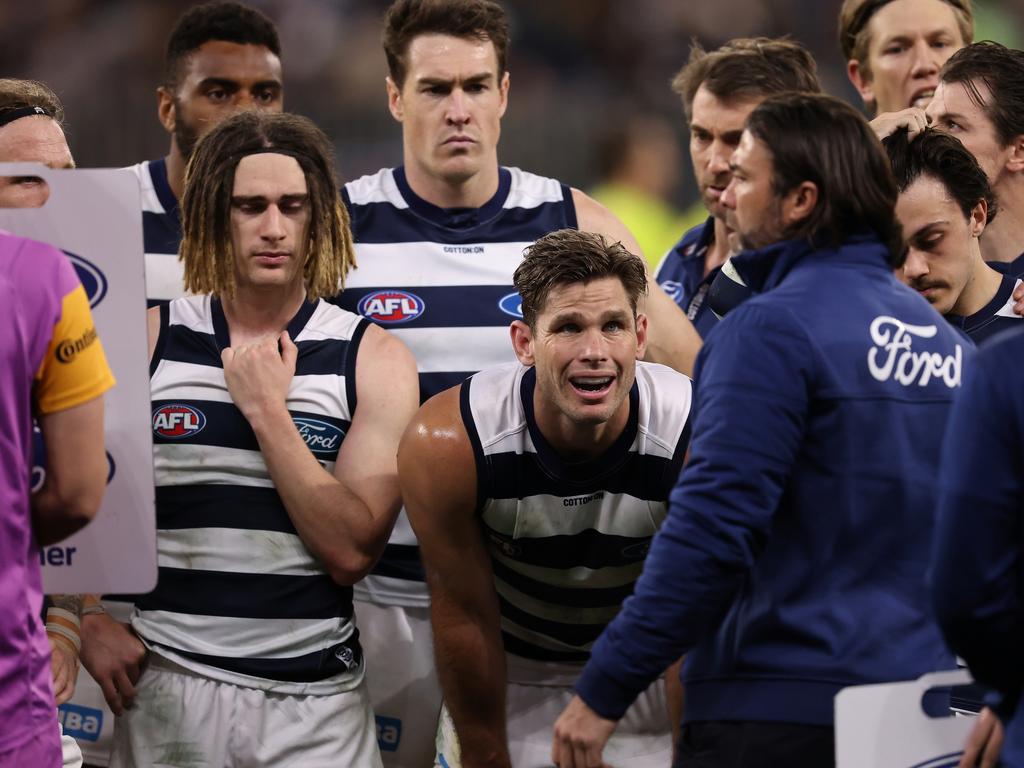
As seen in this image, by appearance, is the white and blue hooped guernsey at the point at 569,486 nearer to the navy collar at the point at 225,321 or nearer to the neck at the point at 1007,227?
the navy collar at the point at 225,321

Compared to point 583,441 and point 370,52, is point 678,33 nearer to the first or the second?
point 370,52

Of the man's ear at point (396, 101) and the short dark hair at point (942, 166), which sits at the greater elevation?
the man's ear at point (396, 101)

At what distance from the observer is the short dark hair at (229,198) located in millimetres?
3363

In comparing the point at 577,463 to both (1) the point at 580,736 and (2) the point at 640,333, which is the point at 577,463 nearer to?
(2) the point at 640,333

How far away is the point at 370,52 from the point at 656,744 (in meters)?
5.33

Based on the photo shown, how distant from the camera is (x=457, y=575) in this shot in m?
3.26

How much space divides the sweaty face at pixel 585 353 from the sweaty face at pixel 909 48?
181 cm

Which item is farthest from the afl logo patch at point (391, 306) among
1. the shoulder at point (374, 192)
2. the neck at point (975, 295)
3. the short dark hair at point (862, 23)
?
the short dark hair at point (862, 23)

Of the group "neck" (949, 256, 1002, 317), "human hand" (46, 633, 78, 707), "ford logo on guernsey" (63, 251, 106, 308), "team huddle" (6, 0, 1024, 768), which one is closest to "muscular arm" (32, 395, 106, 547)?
"team huddle" (6, 0, 1024, 768)

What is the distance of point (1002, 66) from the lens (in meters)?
3.71

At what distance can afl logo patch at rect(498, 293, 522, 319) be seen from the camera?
3.77m

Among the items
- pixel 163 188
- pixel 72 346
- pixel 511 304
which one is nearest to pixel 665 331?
pixel 511 304

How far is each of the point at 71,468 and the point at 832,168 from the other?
1.33 metres

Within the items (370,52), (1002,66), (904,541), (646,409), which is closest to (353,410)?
(646,409)
